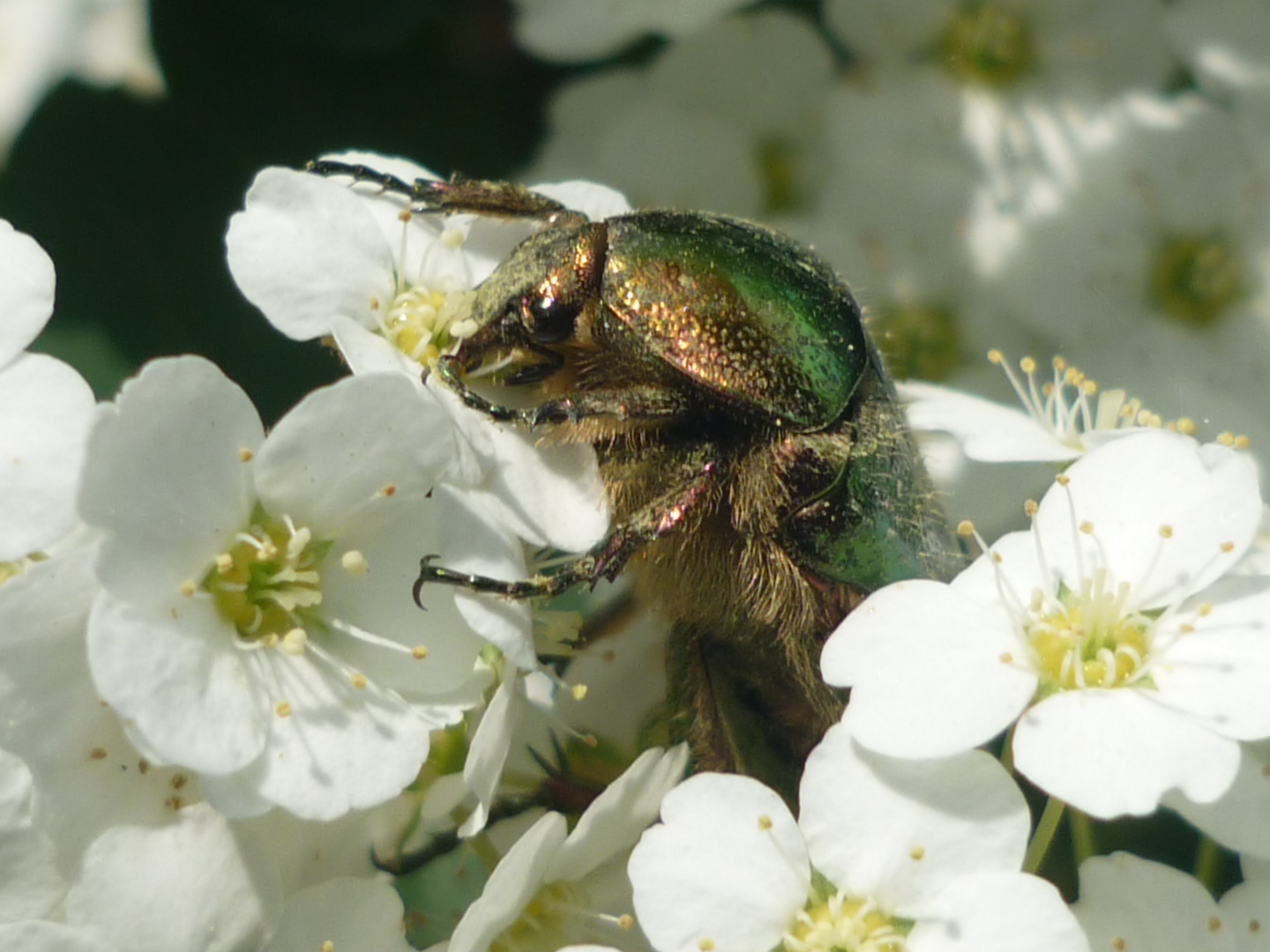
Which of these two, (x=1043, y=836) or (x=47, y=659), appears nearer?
(x=47, y=659)

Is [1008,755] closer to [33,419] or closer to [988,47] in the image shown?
[33,419]

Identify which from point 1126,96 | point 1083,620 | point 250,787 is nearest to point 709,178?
point 1126,96

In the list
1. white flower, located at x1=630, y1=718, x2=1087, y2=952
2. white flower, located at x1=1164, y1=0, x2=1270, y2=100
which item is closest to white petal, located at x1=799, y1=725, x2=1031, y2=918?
white flower, located at x1=630, y1=718, x2=1087, y2=952

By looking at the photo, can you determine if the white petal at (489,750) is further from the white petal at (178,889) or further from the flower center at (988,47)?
the flower center at (988,47)

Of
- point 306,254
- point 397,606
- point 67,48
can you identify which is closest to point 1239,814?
point 397,606

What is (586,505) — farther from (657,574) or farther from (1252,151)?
(1252,151)

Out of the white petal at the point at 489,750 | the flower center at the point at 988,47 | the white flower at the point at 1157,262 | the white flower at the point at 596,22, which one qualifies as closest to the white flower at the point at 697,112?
the white flower at the point at 596,22
